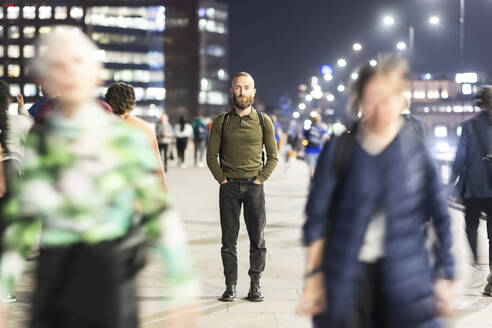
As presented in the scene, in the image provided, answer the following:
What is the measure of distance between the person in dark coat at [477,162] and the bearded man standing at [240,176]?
1980 millimetres

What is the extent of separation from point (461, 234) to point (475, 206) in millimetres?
4128

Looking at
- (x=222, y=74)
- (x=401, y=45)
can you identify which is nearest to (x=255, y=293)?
(x=401, y=45)

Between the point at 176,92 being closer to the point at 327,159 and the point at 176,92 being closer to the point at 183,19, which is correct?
the point at 183,19

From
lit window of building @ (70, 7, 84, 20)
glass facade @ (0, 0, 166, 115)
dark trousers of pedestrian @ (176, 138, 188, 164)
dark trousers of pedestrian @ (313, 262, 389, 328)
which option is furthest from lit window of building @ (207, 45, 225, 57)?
dark trousers of pedestrian @ (313, 262, 389, 328)

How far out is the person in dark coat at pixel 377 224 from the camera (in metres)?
3.16

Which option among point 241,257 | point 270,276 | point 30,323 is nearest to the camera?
point 30,323

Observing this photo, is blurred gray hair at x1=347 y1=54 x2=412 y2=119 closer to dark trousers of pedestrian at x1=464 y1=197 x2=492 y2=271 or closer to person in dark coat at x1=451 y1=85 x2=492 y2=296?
person in dark coat at x1=451 y1=85 x2=492 y2=296

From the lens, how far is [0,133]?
588 cm

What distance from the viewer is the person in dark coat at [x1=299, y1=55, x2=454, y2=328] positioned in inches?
124

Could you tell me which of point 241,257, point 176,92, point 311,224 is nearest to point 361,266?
point 311,224

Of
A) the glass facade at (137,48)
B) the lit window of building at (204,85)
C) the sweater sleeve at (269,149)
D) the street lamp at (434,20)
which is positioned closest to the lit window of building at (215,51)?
the lit window of building at (204,85)

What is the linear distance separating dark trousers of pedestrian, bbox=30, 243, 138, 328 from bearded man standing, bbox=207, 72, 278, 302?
164 inches

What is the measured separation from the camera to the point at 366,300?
3201mm

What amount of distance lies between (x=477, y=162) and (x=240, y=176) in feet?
7.82
